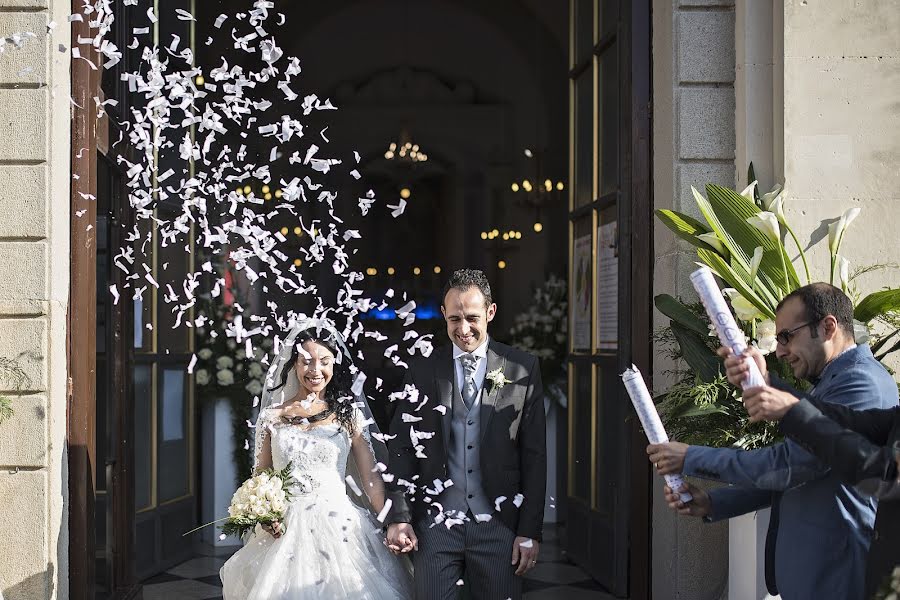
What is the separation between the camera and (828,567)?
2834mm

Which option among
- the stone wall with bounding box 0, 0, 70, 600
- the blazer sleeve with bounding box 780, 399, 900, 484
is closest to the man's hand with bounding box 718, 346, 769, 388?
the blazer sleeve with bounding box 780, 399, 900, 484

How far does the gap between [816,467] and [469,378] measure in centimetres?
154

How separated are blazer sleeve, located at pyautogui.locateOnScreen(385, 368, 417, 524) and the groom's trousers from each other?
119 mm

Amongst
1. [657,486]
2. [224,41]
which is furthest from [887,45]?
[224,41]

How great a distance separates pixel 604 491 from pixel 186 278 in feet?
10.5

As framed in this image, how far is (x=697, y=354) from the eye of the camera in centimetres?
416

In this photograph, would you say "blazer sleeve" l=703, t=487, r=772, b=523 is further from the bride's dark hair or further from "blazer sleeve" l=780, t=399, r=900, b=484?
the bride's dark hair

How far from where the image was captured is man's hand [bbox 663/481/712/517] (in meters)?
3.09

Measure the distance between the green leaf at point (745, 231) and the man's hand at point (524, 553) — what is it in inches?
51.2

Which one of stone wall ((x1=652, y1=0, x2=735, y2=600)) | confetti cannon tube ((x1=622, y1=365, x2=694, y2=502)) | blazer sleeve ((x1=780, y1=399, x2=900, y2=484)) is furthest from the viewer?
stone wall ((x1=652, y1=0, x2=735, y2=600))

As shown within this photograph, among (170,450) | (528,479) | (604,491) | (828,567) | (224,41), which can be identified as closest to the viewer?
(828,567)

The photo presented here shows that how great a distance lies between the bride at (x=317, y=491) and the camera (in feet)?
14.3

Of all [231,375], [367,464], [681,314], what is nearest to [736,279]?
[681,314]

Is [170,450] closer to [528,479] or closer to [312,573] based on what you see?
[312,573]
